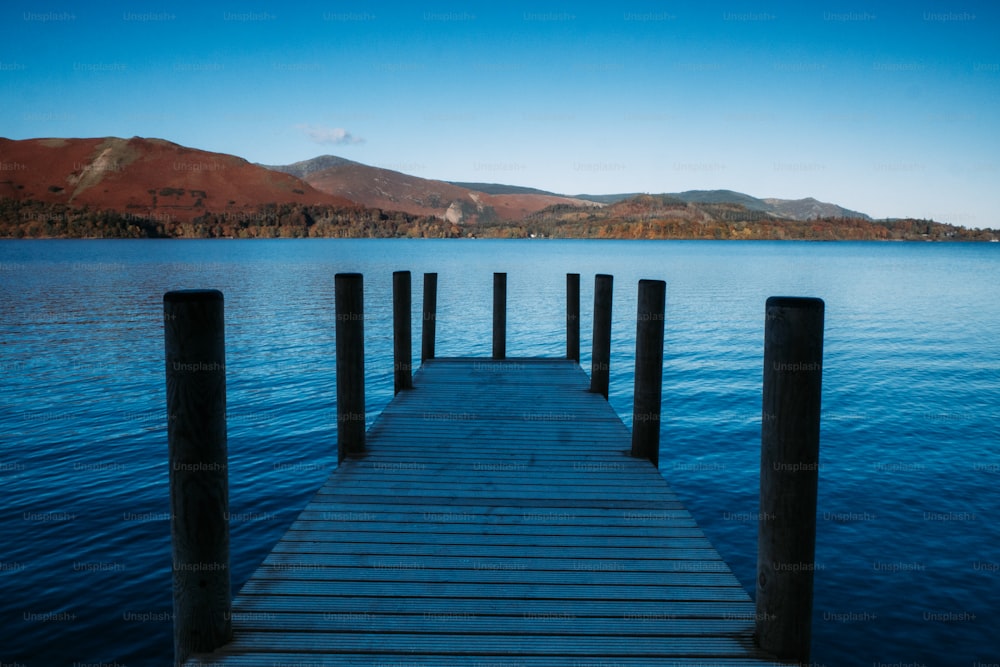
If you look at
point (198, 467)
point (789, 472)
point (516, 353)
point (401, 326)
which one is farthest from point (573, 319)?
point (198, 467)

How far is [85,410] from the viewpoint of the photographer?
43.6ft

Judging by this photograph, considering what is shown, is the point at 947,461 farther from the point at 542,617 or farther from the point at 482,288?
the point at 482,288

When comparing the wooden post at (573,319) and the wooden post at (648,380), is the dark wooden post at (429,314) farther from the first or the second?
the wooden post at (648,380)

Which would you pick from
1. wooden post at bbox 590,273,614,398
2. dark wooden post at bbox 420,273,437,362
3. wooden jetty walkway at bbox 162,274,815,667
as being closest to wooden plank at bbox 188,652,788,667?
wooden jetty walkway at bbox 162,274,815,667

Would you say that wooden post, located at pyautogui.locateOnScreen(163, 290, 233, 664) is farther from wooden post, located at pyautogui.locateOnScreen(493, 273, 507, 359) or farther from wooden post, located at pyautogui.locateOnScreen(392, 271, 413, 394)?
wooden post, located at pyautogui.locateOnScreen(493, 273, 507, 359)

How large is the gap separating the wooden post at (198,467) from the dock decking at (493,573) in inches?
7.6

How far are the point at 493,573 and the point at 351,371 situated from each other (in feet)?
10.1

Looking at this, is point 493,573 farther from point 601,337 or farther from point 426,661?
point 601,337

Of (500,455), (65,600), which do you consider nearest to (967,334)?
(500,455)

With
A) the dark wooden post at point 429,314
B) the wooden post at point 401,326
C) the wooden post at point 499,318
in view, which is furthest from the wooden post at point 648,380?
the wooden post at point 499,318

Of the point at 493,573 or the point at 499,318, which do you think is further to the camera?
the point at 499,318

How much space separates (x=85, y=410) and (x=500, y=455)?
1061cm

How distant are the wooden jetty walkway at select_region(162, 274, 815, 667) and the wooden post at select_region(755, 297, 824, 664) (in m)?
0.17

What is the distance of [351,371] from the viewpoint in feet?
21.7
